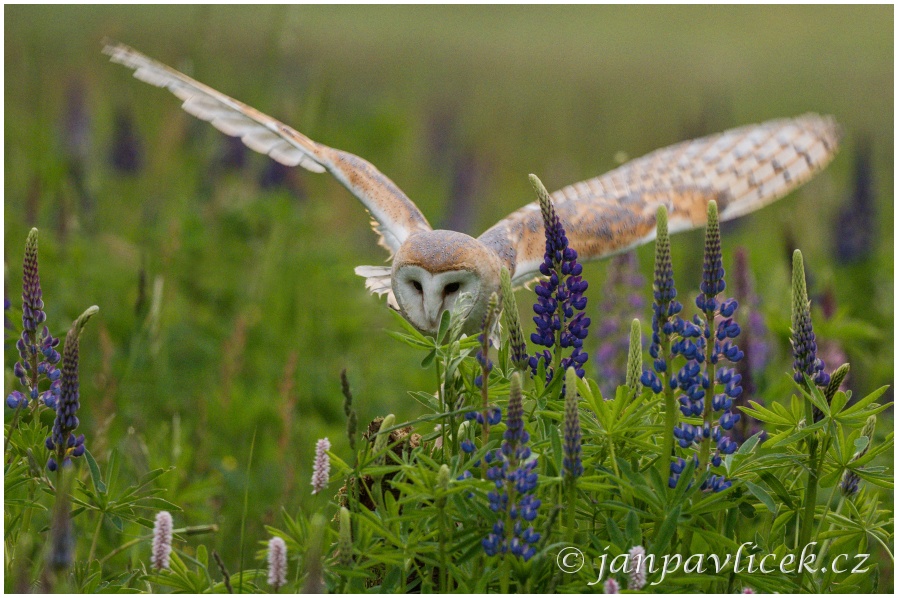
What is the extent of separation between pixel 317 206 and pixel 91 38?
5906 millimetres

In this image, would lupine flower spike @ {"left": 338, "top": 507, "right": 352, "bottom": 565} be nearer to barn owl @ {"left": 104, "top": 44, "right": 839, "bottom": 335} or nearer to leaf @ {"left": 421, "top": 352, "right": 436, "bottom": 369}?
leaf @ {"left": 421, "top": 352, "right": 436, "bottom": 369}

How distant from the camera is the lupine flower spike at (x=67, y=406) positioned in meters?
2.21

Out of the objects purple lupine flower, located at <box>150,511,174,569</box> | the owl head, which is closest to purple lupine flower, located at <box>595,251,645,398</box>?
the owl head

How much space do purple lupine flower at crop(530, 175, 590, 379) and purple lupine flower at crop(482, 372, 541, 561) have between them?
37 cm

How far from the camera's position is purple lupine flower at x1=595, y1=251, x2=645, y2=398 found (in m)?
5.03

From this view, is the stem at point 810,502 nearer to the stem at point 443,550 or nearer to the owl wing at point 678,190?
the stem at point 443,550

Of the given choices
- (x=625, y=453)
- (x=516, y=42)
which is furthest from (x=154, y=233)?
(x=516, y=42)

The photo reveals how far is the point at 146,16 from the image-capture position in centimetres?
1305

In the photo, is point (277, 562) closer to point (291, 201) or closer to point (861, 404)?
point (861, 404)

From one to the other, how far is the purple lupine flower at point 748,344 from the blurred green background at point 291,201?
12cm

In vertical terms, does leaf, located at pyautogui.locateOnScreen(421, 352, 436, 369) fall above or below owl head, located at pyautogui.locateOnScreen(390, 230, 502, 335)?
below

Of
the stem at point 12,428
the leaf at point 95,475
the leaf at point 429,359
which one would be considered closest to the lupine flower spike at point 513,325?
the leaf at point 429,359

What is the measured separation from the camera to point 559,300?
97.5 inches

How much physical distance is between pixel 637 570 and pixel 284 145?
2450mm
